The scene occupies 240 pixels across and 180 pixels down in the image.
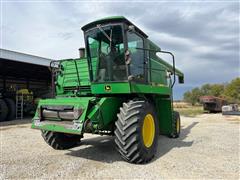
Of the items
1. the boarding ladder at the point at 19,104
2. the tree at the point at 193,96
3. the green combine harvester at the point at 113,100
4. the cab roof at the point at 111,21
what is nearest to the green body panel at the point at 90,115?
the green combine harvester at the point at 113,100

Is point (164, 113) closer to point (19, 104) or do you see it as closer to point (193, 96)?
point (19, 104)

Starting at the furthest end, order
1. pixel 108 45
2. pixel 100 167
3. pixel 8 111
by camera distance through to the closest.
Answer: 1. pixel 8 111
2. pixel 108 45
3. pixel 100 167

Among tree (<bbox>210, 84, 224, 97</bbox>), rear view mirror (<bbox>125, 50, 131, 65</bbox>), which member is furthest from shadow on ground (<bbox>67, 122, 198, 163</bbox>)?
tree (<bbox>210, 84, 224, 97</bbox>)

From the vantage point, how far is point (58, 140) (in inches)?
230

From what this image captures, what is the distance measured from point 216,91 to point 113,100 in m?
45.4

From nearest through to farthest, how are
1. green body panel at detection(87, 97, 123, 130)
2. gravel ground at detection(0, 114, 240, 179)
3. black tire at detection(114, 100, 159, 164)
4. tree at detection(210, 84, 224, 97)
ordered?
A: gravel ground at detection(0, 114, 240, 179) → black tire at detection(114, 100, 159, 164) → green body panel at detection(87, 97, 123, 130) → tree at detection(210, 84, 224, 97)

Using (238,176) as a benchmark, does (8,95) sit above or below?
above

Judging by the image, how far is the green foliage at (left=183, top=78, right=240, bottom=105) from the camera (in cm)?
3969

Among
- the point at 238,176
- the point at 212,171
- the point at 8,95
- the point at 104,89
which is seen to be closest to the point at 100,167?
the point at 104,89

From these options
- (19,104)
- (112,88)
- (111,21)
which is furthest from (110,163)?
(19,104)

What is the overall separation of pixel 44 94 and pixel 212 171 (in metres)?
16.0

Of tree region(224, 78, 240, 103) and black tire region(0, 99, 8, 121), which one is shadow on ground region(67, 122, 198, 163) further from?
tree region(224, 78, 240, 103)

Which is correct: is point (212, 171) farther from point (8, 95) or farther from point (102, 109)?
point (8, 95)

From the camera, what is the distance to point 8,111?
47.5ft
